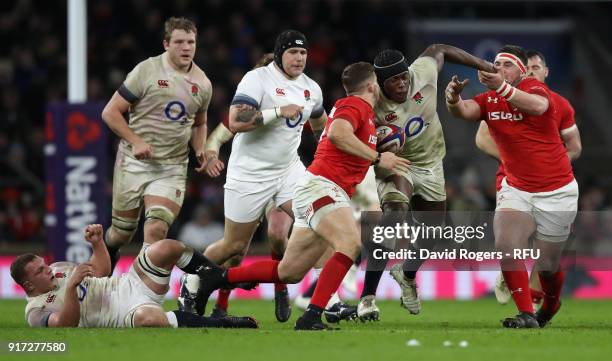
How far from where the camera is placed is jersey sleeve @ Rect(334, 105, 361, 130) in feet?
31.3

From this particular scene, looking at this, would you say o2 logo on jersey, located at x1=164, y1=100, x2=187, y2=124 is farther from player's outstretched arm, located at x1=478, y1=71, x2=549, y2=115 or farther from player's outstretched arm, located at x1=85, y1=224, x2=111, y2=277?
player's outstretched arm, located at x1=478, y1=71, x2=549, y2=115

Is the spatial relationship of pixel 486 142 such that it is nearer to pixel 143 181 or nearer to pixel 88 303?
pixel 143 181

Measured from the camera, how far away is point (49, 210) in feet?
49.2

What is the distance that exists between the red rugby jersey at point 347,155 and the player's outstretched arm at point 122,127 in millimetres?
1833

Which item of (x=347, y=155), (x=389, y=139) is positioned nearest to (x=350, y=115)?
(x=347, y=155)

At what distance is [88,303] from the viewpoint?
1000cm

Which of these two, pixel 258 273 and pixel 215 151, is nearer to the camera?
pixel 258 273

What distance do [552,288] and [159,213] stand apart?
342 cm

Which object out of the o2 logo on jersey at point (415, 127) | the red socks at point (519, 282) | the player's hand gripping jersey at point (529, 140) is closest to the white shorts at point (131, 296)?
the o2 logo on jersey at point (415, 127)

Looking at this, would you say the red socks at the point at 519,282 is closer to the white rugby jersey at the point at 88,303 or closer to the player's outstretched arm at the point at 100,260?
the white rugby jersey at the point at 88,303

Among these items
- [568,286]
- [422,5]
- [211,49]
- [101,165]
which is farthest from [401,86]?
[422,5]

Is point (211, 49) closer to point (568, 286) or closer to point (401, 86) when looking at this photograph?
point (568, 286)

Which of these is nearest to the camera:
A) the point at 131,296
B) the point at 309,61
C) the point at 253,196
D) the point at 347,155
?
Result: the point at 347,155

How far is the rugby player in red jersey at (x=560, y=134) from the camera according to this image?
36.5 feet
